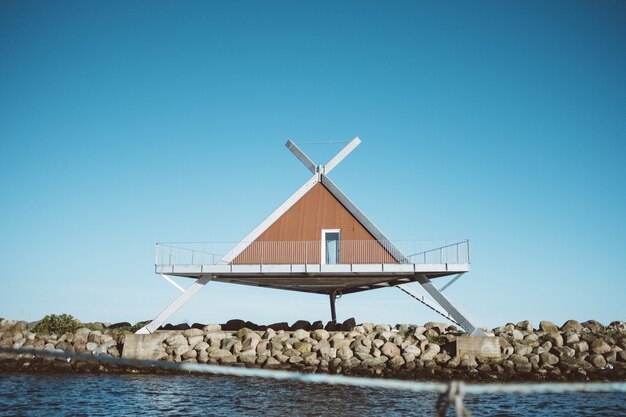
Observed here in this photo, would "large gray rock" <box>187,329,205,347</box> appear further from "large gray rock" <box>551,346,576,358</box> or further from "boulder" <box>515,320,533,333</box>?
"boulder" <box>515,320,533,333</box>

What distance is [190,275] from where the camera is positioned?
77.8ft

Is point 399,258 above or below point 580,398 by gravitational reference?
above

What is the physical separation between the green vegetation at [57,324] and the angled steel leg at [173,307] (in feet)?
17.9

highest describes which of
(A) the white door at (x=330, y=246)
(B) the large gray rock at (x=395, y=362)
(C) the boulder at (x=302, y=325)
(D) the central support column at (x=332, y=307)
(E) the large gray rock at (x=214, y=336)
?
(A) the white door at (x=330, y=246)

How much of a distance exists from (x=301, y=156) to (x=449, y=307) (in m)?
10.0

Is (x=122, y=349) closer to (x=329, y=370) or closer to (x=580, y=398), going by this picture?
(x=329, y=370)

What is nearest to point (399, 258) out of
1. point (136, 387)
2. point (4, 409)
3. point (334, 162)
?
point (334, 162)

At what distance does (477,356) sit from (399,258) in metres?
4.75

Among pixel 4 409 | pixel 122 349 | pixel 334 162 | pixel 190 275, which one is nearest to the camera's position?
pixel 4 409

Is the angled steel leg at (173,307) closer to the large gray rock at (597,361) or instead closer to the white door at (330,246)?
the white door at (330,246)

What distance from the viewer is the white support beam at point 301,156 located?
2632 cm

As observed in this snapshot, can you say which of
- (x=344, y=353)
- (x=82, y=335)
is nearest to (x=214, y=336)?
(x=344, y=353)

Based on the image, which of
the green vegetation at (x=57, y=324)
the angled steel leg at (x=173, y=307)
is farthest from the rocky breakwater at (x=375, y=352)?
the green vegetation at (x=57, y=324)

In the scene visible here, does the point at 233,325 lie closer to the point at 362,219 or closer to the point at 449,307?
the point at 362,219
